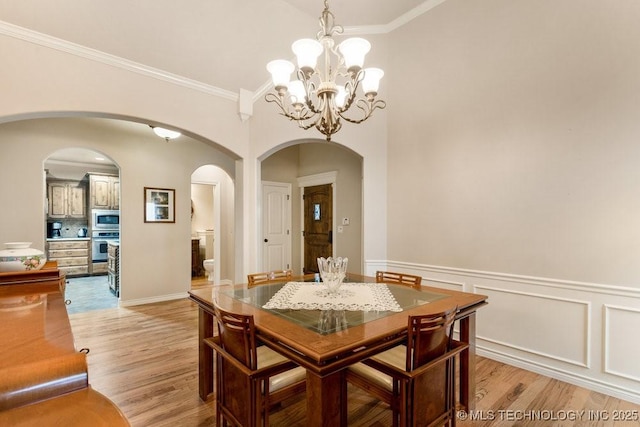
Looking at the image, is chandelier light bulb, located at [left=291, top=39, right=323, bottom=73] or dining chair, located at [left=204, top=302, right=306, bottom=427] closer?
dining chair, located at [left=204, top=302, right=306, bottom=427]

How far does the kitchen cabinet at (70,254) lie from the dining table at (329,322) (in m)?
6.55

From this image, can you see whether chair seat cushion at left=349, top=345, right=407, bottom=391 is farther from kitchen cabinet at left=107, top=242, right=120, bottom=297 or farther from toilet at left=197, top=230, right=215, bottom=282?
toilet at left=197, top=230, right=215, bottom=282

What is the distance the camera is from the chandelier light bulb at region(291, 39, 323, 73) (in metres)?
1.90

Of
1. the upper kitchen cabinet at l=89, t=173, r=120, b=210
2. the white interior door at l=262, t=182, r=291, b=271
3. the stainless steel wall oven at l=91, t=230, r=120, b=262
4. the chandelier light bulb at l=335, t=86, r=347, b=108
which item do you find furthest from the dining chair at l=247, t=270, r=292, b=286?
the stainless steel wall oven at l=91, t=230, r=120, b=262

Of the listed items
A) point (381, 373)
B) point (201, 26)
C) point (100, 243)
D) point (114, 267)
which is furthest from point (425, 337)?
point (100, 243)

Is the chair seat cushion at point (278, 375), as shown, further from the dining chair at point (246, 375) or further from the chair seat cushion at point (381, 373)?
the chair seat cushion at point (381, 373)

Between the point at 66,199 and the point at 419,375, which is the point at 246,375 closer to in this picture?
the point at 419,375

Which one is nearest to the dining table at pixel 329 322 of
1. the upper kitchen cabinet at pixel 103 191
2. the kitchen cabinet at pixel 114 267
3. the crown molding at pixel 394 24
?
the crown molding at pixel 394 24

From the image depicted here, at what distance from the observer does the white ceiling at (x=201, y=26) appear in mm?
2316

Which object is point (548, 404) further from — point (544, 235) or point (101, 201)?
point (101, 201)

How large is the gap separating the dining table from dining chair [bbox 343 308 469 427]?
9 cm

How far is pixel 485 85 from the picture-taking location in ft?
9.73

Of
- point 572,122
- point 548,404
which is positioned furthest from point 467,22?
point 548,404

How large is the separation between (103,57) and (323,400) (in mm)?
3122
